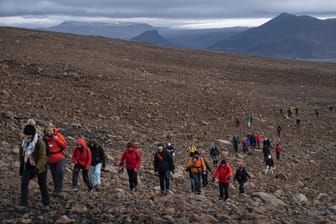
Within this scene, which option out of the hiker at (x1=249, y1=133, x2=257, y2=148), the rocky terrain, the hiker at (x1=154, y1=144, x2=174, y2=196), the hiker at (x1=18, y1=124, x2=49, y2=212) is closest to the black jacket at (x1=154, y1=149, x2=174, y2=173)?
the hiker at (x1=154, y1=144, x2=174, y2=196)

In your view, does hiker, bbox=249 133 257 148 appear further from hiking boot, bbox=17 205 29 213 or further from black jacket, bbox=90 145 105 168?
hiking boot, bbox=17 205 29 213

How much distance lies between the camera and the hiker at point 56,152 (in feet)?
34.8

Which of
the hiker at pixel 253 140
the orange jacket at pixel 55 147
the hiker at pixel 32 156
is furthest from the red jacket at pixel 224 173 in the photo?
the hiker at pixel 253 140

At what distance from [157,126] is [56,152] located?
44.7 ft

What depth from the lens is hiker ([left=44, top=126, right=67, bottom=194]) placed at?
1060 cm

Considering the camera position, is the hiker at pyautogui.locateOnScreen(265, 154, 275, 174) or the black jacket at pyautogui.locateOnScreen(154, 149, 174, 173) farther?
the hiker at pyautogui.locateOnScreen(265, 154, 275, 174)

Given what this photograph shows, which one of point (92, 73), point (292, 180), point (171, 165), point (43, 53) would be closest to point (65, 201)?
point (171, 165)

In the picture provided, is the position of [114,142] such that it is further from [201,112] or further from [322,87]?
[322,87]

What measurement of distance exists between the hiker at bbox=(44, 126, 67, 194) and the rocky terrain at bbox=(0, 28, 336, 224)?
0.40 m

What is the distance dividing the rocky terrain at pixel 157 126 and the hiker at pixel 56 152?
40 cm

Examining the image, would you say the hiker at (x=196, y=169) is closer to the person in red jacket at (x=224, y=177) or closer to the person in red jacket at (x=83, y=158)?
the person in red jacket at (x=224, y=177)

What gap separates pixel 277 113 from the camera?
3189 centimetres

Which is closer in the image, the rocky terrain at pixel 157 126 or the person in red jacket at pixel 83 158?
the rocky terrain at pixel 157 126

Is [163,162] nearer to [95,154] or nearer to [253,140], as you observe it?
[95,154]
